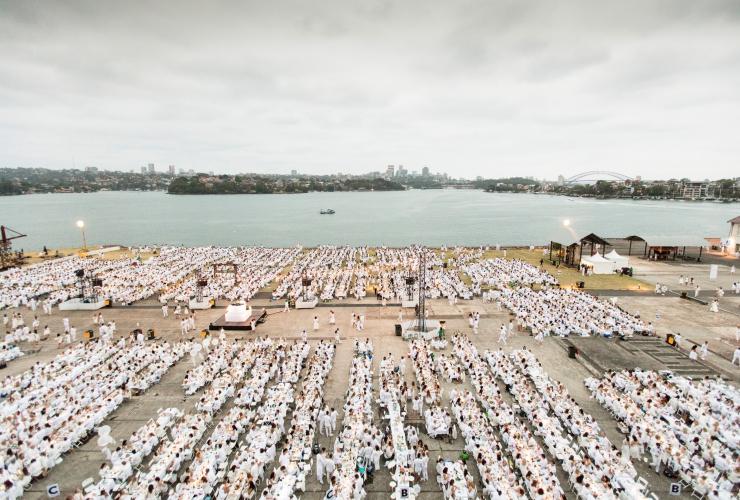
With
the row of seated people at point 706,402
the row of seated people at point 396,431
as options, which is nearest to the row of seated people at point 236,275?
the row of seated people at point 396,431

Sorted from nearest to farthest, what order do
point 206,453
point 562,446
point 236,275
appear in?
point 206,453
point 562,446
point 236,275

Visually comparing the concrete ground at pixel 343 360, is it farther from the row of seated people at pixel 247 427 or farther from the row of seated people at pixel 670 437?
the row of seated people at pixel 247 427

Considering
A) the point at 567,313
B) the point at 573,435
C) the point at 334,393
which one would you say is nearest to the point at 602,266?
the point at 567,313

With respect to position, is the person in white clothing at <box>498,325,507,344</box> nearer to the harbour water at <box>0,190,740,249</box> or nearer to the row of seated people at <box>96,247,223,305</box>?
the row of seated people at <box>96,247,223,305</box>

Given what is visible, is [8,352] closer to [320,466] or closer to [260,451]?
[260,451]

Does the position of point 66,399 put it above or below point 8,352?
above

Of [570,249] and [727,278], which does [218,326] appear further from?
[727,278]

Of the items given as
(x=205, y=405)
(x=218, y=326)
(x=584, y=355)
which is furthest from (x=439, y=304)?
(x=205, y=405)
